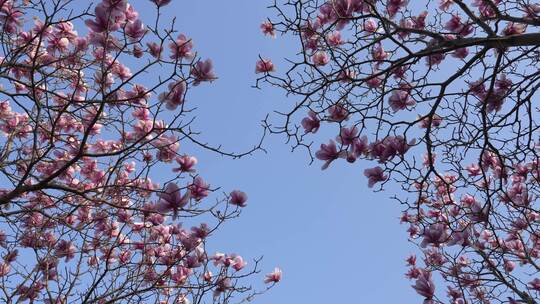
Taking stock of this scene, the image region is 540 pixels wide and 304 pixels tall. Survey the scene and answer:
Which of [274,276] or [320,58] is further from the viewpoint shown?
[274,276]

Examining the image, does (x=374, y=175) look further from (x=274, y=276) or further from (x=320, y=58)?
(x=274, y=276)

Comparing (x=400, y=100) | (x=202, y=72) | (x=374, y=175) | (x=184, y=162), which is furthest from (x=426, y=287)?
(x=202, y=72)

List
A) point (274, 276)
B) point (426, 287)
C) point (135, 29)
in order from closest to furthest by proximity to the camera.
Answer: point (135, 29) < point (426, 287) < point (274, 276)

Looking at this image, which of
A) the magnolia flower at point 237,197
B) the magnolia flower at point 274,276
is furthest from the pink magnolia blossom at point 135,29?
the magnolia flower at point 274,276

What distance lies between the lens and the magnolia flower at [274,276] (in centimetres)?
573

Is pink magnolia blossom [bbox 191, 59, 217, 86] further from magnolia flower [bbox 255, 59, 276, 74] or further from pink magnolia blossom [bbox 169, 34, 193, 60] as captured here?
magnolia flower [bbox 255, 59, 276, 74]

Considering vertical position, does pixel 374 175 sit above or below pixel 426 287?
above

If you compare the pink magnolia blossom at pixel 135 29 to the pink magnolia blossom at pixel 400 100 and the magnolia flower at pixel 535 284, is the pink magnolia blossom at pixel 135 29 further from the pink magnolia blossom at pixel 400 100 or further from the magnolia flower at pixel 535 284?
the magnolia flower at pixel 535 284

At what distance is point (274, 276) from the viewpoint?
18.9 ft

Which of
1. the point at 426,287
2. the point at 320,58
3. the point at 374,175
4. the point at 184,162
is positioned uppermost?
the point at 320,58

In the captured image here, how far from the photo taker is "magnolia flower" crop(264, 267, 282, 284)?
5727 millimetres

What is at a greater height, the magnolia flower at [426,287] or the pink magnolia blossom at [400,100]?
the pink magnolia blossom at [400,100]

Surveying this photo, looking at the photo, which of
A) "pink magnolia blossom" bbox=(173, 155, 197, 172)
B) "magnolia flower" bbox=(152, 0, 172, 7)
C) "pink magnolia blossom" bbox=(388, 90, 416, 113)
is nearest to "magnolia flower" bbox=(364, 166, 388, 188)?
"pink magnolia blossom" bbox=(388, 90, 416, 113)

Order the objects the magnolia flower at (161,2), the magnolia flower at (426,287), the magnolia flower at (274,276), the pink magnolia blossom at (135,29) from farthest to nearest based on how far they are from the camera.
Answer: the magnolia flower at (274,276), the magnolia flower at (426,287), the pink magnolia blossom at (135,29), the magnolia flower at (161,2)
